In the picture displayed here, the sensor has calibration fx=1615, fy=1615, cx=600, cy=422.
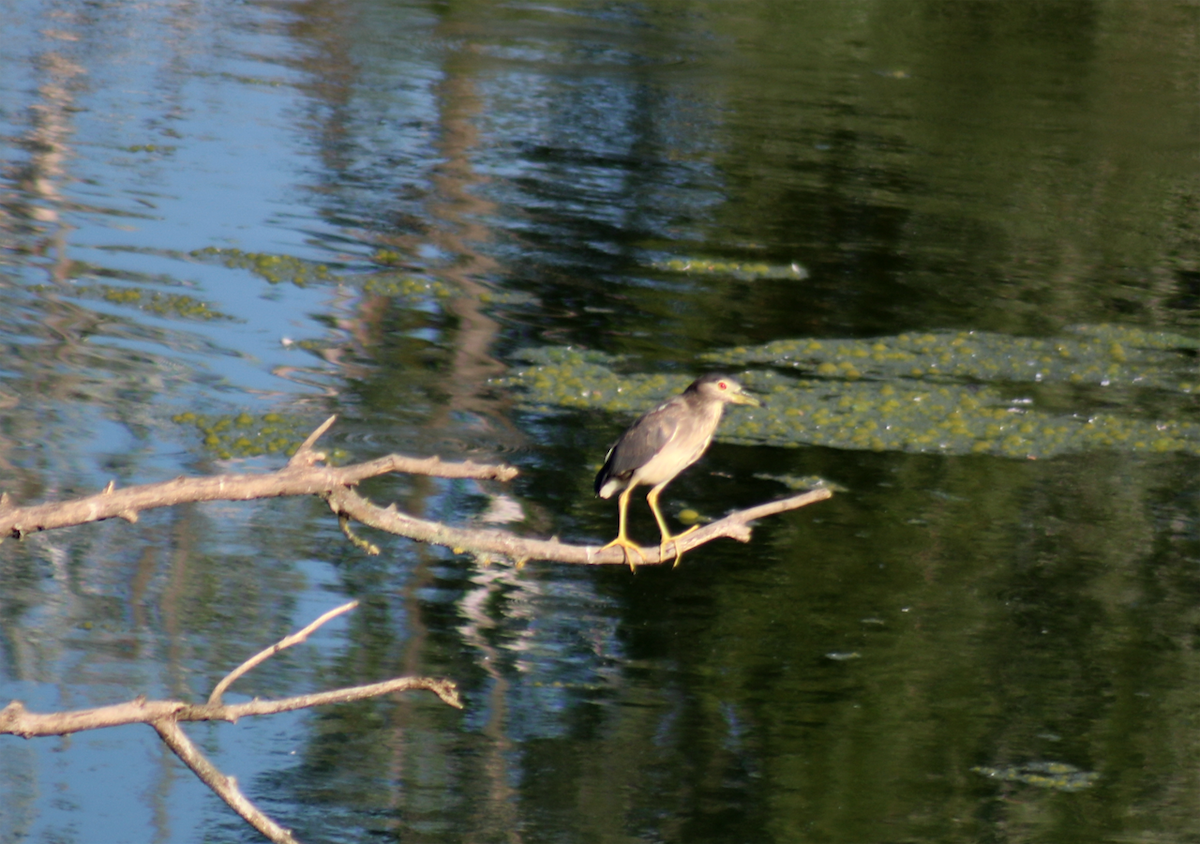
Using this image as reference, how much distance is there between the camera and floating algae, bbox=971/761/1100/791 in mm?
6266

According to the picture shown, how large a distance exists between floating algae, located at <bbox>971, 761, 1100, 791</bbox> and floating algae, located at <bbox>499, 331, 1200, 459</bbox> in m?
3.15

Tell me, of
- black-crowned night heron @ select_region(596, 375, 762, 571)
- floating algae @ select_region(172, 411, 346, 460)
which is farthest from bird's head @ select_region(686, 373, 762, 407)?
floating algae @ select_region(172, 411, 346, 460)

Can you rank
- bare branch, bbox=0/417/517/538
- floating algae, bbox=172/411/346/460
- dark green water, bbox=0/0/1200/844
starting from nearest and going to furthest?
1. bare branch, bbox=0/417/517/538
2. dark green water, bbox=0/0/1200/844
3. floating algae, bbox=172/411/346/460

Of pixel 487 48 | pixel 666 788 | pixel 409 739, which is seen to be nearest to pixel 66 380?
pixel 409 739

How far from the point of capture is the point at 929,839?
5867mm

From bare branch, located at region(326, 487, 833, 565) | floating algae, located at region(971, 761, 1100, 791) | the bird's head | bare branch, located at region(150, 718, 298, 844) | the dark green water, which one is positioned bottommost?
floating algae, located at region(971, 761, 1100, 791)

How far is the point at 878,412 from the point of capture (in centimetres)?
979

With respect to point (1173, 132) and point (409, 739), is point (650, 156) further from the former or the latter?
point (409, 739)

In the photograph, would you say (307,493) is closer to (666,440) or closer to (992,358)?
(666,440)

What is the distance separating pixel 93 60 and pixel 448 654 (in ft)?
43.7

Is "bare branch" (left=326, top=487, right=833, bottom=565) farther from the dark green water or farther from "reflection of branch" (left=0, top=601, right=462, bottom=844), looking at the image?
the dark green water

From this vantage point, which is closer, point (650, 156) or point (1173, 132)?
point (650, 156)

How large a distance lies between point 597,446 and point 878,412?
1.91 metres

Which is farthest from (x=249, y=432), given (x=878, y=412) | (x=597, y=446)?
(x=878, y=412)
